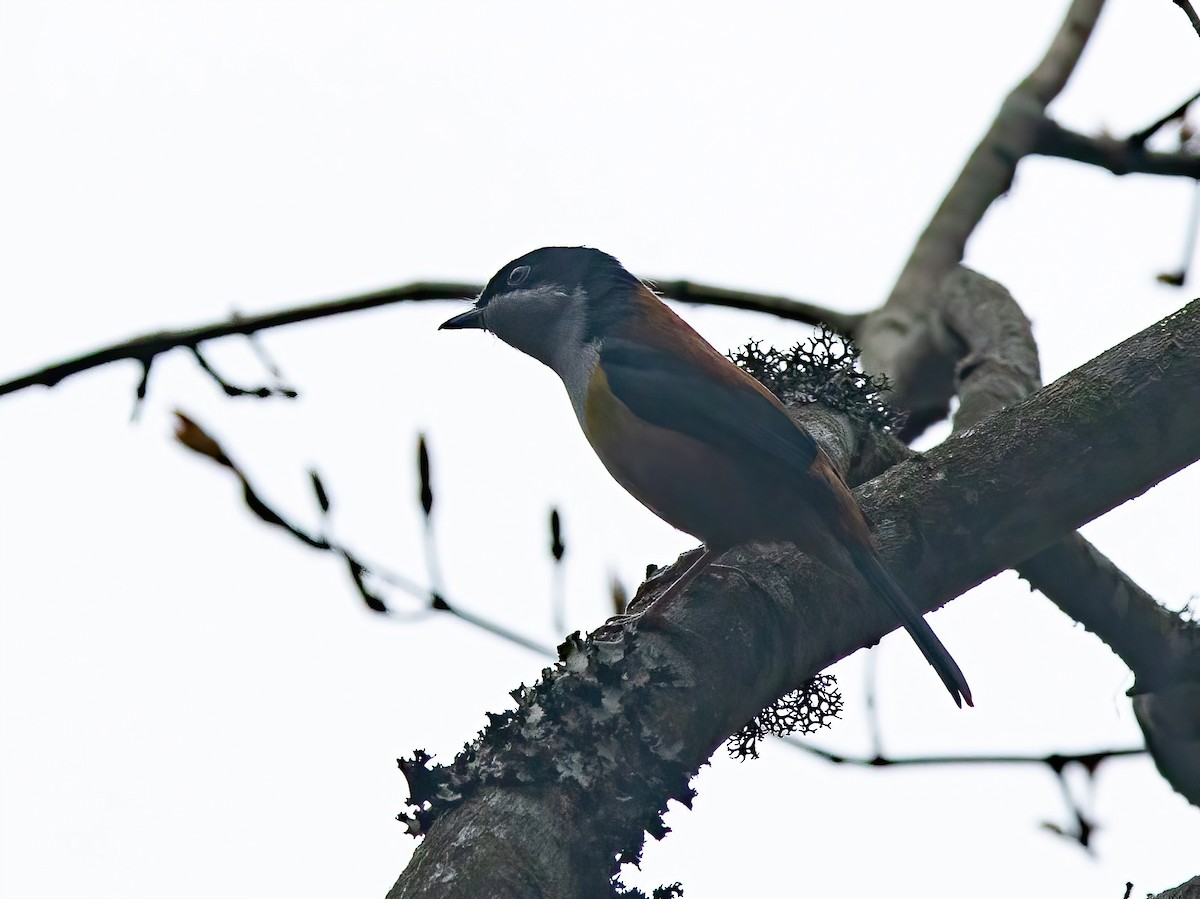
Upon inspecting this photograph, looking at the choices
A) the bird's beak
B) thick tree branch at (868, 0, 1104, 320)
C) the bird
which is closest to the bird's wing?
the bird

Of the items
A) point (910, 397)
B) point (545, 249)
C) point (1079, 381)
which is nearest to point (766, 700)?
point (1079, 381)

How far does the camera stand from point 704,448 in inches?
160

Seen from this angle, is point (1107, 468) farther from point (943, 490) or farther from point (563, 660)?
point (563, 660)

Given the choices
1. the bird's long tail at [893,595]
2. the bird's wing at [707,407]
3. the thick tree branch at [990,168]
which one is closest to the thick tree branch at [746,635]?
the bird's long tail at [893,595]

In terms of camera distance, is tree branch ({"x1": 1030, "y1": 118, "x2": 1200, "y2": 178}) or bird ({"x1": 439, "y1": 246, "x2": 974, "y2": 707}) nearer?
bird ({"x1": 439, "y1": 246, "x2": 974, "y2": 707})

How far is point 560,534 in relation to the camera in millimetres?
4148

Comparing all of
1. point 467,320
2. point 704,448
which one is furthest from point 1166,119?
point 467,320

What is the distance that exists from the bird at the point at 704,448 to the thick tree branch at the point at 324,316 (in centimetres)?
99

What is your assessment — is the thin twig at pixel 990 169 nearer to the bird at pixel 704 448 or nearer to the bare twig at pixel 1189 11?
the bird at pixel 704 448

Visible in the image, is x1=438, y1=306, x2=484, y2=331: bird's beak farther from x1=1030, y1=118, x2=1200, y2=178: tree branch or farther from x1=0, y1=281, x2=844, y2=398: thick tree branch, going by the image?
x1=1030, y1=118, x2=1200, y2=178: tree branch

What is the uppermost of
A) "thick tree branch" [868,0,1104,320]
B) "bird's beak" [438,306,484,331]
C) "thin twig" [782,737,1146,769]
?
"thick tree branch" [868,0,1104,320]

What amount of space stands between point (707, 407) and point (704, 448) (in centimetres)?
13

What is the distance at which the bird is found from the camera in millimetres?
3598

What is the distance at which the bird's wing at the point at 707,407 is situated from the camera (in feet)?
13.0
